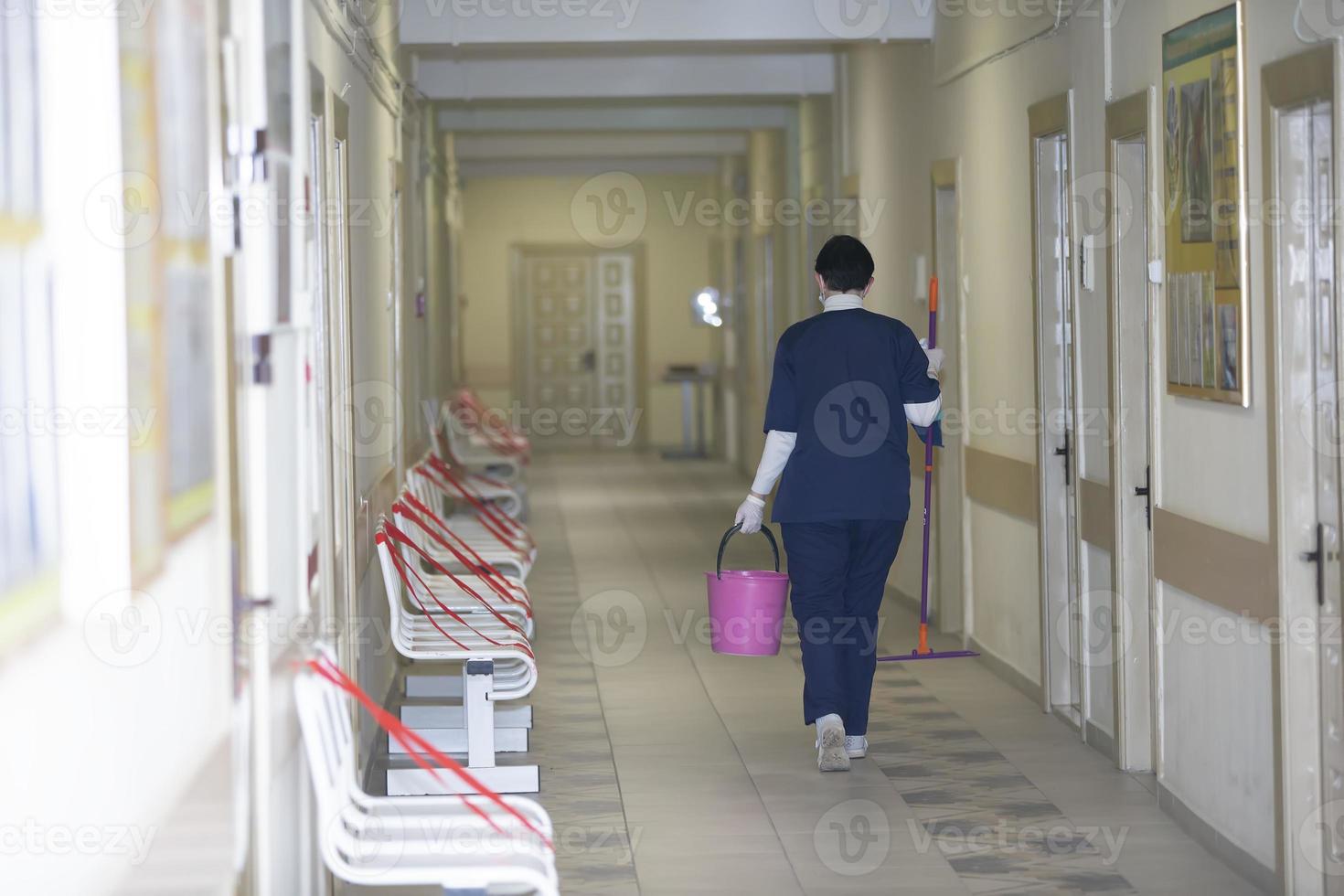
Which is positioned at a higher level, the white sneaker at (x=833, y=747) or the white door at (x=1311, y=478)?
the white door at (x=1311, y=478)

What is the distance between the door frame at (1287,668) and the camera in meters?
3.90

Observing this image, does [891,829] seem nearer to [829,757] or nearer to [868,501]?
[829,757]

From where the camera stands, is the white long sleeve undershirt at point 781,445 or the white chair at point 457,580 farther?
the white chair at point 457,580

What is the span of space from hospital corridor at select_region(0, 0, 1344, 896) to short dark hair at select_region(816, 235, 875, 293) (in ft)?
0.05

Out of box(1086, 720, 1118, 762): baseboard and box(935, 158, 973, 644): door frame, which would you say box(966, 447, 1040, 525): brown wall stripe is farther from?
box(1086, 720, 1118, 762): baseboard

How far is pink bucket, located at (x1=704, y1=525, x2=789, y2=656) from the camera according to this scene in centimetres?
549

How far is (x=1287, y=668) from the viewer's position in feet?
12.9

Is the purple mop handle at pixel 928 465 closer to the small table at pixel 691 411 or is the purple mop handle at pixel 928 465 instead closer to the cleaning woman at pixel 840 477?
the cleaning woman at pixel 840 477

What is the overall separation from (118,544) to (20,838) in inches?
Answer: 18.2

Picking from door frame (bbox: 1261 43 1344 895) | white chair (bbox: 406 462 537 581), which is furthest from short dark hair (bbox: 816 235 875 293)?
white chair (bbox: 406 462 537 581)

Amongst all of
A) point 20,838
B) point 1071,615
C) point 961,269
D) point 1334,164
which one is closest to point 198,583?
point 20,838

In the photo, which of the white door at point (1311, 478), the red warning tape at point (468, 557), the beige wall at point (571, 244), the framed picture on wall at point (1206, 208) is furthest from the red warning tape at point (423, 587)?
the beige wall at point (571, 244)

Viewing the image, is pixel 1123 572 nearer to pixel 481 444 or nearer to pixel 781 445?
pixel 781 445

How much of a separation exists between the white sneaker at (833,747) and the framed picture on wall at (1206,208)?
1.54 metres
